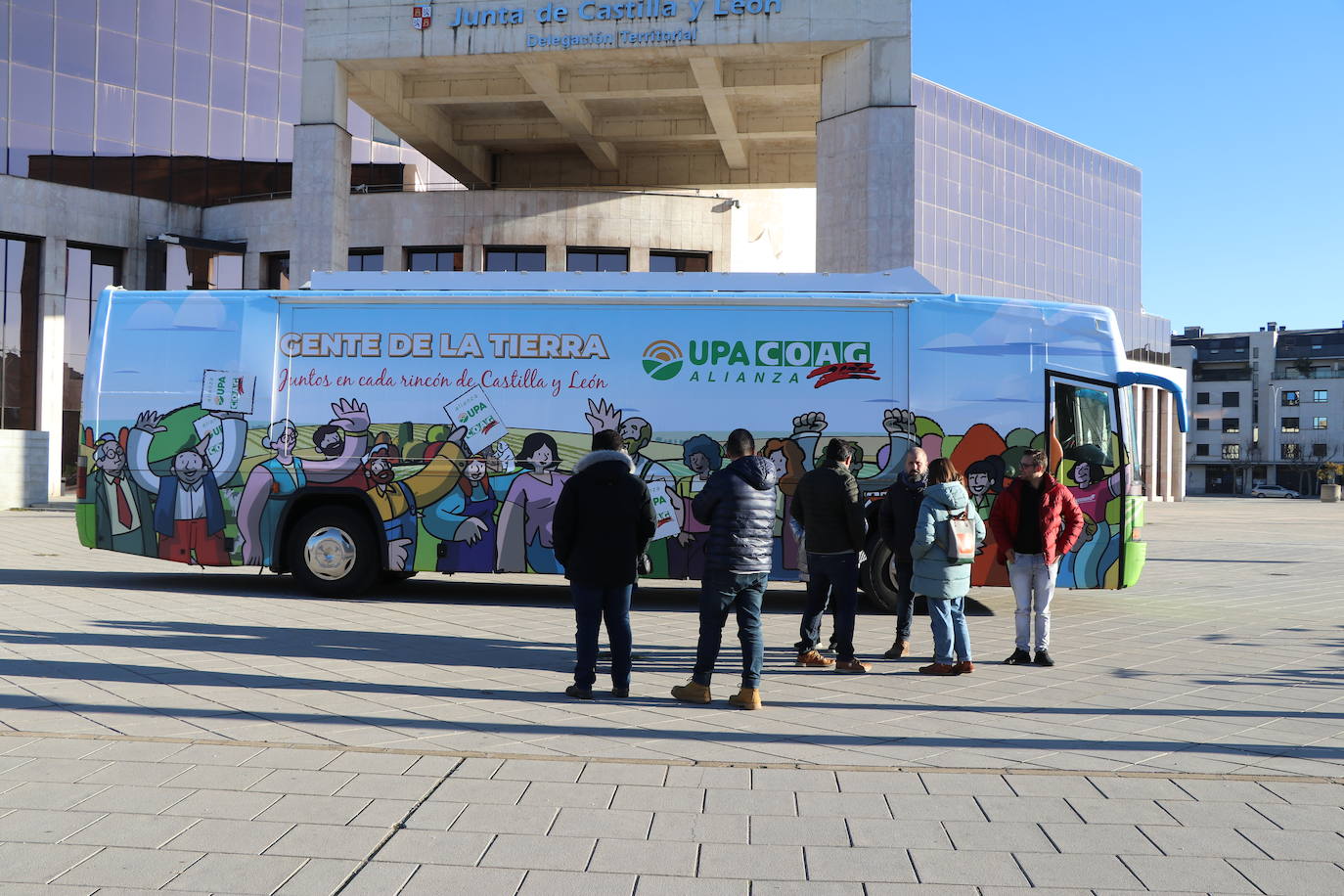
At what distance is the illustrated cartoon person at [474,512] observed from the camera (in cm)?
1184

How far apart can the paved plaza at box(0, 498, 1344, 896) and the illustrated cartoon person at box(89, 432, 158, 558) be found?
2.05 meters

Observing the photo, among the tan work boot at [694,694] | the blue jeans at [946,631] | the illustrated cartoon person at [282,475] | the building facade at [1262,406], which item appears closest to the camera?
the tan work boot at [694,694]

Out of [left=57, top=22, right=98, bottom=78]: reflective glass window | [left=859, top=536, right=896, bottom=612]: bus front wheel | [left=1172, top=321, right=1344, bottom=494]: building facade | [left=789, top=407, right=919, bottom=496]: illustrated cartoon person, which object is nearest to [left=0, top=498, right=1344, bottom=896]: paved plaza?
[left=859, top=536, right=896, bottom=612]: bus front wheel

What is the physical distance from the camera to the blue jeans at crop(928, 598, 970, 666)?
26.8 ft

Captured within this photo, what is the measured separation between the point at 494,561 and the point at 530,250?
23182mm

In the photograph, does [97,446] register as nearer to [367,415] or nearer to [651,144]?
[367,415]

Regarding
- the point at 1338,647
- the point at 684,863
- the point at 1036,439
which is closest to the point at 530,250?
the point at 1036,439

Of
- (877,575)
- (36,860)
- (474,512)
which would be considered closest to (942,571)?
(877,575)

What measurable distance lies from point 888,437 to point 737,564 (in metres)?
4.97

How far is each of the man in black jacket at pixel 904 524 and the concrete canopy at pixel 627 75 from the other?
1987cm

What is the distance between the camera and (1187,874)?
13.3ft

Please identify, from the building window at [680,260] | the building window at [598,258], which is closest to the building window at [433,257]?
the building window at [598,258]

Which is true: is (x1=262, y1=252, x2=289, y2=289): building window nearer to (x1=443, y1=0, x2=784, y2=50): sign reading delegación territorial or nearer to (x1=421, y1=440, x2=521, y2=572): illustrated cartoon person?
(x1=443, y1=0, x2=784, y2=50): sign reading delegación territorial

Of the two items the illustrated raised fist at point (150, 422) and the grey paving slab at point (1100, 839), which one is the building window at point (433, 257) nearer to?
the illustrated raised fist at point (150, 422)
